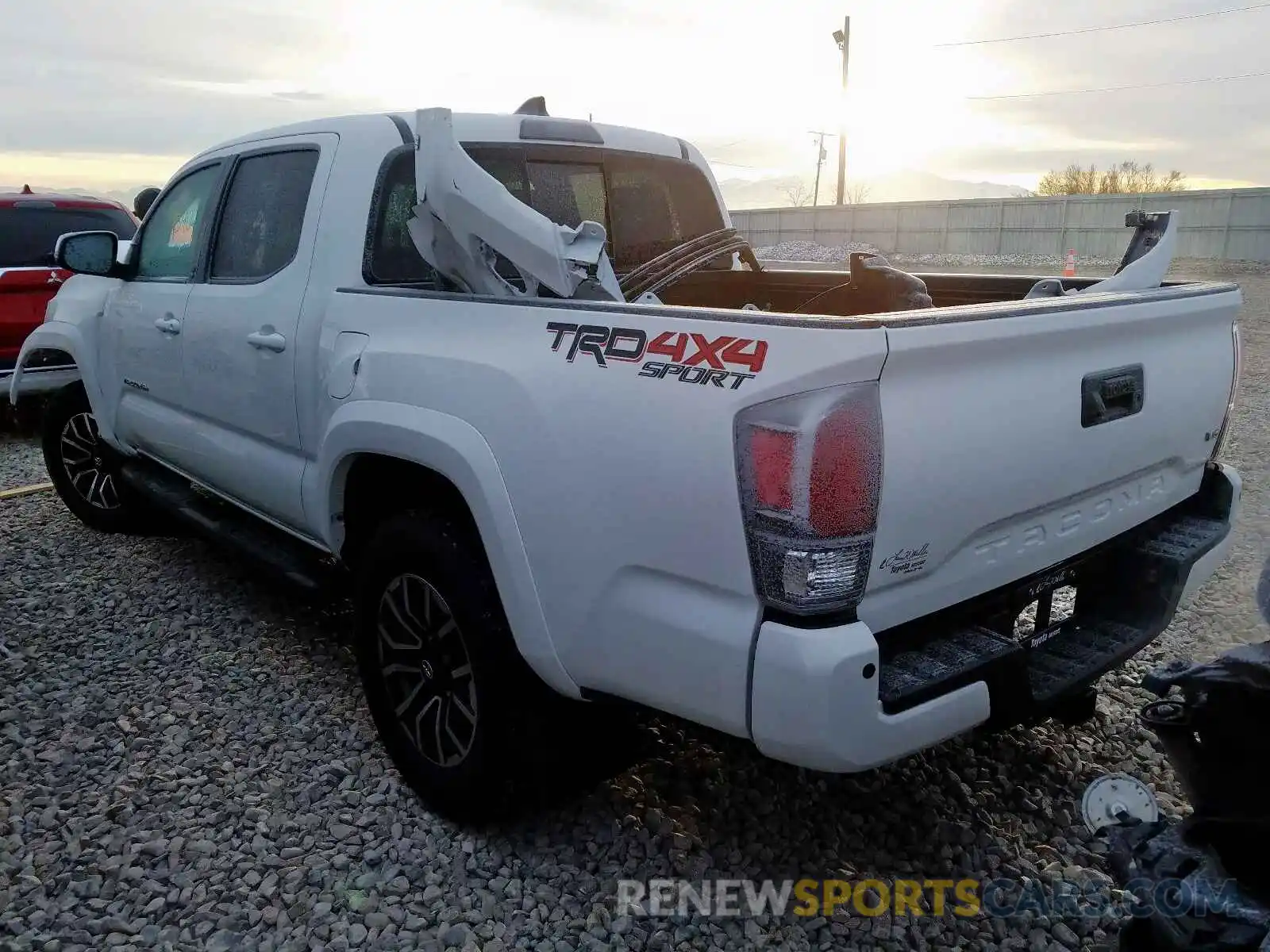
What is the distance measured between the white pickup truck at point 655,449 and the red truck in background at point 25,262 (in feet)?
15.0

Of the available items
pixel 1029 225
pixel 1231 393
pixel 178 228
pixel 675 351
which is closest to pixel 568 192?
pixel 675 351

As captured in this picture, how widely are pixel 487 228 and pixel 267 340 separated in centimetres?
106

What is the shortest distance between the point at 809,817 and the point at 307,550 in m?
2.04

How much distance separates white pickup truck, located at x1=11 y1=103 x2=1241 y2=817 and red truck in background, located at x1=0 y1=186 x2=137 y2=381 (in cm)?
458

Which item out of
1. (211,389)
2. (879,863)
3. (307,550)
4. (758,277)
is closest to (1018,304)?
(879,863)

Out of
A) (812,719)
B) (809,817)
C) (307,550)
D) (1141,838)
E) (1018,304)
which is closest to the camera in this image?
(812,719)

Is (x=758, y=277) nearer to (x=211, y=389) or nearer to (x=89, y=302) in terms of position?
(x=211, y=389)

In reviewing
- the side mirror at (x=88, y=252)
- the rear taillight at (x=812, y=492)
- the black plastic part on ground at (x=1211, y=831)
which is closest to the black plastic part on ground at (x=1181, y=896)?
the black plastic part on ground at (x=1211, y=831)

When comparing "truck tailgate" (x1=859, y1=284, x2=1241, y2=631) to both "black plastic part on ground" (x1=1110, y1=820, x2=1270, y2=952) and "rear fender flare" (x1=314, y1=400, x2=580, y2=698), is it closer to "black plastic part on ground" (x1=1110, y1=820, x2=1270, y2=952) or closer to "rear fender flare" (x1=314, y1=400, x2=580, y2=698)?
"black plastic part on ground" (x1=1110, y1=820, x2=1270, y2=952)

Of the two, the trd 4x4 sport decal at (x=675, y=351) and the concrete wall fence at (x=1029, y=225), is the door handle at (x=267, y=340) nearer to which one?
the trd 4x4 sport decal at (x=675, y=351)

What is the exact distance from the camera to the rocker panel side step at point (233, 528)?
350cm

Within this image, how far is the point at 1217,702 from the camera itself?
1922mm

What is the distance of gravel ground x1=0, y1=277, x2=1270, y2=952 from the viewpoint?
2.50 m

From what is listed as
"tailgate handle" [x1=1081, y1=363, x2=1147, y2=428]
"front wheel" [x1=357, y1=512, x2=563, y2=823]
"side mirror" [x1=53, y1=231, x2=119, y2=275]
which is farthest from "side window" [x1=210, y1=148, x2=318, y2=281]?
"tailgate handle" [x1=1081, y1=363, x2=1147, y2=428]
